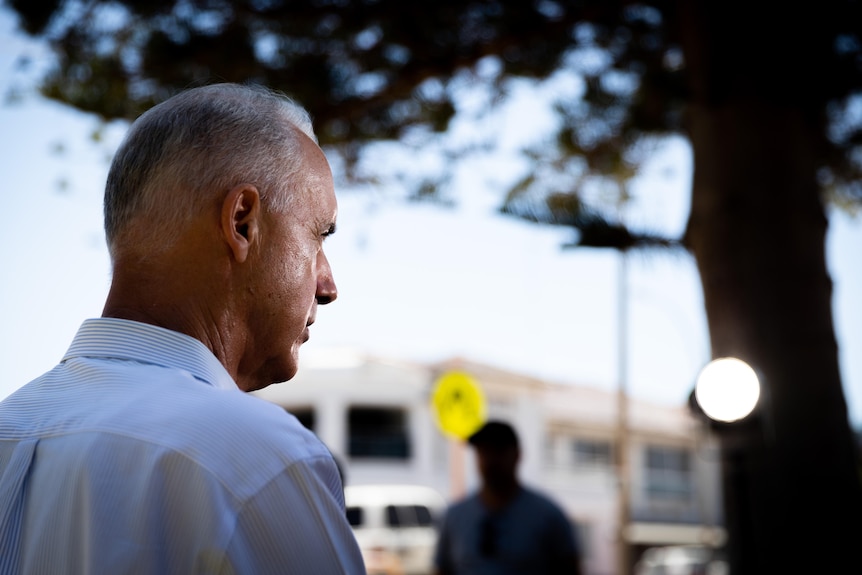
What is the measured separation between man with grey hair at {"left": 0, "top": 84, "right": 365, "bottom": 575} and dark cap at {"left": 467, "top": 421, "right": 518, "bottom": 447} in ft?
13.6

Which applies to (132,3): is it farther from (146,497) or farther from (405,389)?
(405,389)

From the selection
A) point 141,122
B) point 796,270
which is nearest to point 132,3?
point 796,270

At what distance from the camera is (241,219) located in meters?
1.23

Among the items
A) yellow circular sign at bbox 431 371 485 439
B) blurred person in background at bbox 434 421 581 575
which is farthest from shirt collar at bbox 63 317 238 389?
yellow circular sign at bbox 431 371 485 439

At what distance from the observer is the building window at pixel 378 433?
3531cm

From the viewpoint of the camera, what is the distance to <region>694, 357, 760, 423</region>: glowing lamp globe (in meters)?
4.24

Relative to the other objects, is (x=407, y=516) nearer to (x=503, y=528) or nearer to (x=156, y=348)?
(x=503, y=528)

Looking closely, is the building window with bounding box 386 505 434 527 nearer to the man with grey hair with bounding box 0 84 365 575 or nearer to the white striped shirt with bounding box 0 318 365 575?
the man with grey hair with bounding box 0 84 365 575

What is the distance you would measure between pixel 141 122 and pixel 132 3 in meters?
5.20

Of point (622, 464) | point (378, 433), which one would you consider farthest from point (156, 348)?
point (378, 433)

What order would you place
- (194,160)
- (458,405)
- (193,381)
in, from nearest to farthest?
(193,381), (194,160), (458,405)

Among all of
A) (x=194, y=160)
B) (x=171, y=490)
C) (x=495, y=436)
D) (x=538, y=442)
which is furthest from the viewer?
(x=538, y=442)

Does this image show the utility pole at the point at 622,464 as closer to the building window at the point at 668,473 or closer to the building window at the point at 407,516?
the building window at the point at 407,516

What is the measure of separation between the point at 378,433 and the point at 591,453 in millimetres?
10507
